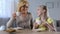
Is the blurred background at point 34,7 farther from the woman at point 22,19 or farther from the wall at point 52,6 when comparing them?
the woman at point 22,19

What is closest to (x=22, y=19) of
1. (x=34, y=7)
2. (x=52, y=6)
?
(x=34, y=7)

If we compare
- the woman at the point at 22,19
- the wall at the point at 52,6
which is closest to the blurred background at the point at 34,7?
the wall at the point at 52,6

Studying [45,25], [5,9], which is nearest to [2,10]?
[5,9]

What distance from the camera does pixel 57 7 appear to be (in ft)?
7.34

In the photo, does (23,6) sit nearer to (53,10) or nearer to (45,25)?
(45,25)

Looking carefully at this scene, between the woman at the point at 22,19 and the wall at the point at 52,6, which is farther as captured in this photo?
the wall at the point at 52,6

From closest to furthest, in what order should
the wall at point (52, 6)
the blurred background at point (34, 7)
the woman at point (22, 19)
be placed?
the woman at point (22, 19) → the blurred background at point (34, 7) → the wall at point (52, 6)

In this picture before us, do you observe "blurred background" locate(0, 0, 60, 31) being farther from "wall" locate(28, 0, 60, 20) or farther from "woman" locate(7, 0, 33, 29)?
"woman" locate(7, 0, 33, 29)

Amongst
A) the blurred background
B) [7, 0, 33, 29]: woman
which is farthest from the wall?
[7, 0, 33, 29]: woman

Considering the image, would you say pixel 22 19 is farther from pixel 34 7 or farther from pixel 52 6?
pixel 52 6

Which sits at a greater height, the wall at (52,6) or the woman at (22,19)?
the wall at (52,6)

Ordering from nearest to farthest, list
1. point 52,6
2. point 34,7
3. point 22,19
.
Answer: point 22,19 → point 34,7 → point 52,6

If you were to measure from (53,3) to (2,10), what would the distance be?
3.15 ft

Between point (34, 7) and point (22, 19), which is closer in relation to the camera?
point (22, 19)
